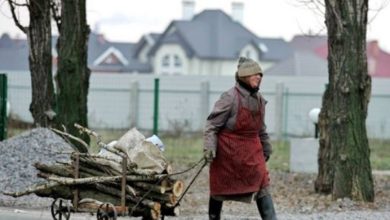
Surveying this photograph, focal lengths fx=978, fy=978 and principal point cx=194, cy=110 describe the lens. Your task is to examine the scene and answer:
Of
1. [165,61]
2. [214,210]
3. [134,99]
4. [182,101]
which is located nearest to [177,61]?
[165,61]

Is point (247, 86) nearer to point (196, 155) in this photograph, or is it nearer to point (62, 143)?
point (62, 143)

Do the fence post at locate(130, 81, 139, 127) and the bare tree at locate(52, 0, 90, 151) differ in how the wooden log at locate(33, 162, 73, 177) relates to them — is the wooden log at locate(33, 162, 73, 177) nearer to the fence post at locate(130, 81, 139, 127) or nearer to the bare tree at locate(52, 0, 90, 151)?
the bare tree at locate(52, 0, 90, 151)

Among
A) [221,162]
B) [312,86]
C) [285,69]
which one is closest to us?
[221,162]

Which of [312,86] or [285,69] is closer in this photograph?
[312,86]

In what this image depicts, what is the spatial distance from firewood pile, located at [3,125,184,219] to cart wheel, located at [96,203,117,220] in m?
0.05

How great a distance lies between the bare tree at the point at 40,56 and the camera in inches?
689

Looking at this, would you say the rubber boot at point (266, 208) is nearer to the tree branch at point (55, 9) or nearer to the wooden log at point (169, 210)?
the wooden log at point (169, 210)

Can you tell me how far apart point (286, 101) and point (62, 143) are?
1952 centimetres

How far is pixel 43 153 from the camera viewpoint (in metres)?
14.5

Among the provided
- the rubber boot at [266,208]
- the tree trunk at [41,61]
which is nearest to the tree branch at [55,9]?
the tree trunk at [41,61]

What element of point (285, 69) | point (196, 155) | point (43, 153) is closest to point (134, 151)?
point (43, 153)

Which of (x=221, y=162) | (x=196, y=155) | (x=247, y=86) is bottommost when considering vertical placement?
(x=196, y=155)

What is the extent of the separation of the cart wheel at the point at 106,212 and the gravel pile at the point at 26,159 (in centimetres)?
338

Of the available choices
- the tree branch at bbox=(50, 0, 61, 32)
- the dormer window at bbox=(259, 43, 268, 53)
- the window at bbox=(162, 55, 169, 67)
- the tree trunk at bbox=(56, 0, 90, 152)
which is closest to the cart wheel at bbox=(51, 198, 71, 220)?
the tree trunk at bbox=(56, 0, 90, 152)
